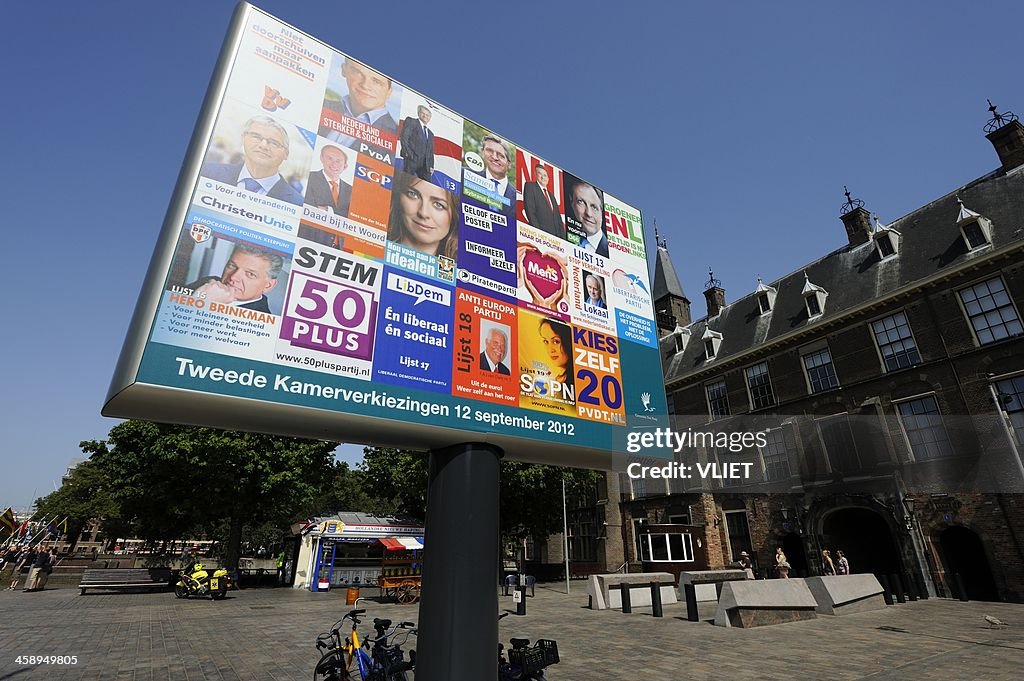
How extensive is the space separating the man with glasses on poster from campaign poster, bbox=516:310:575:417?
2.69 meters

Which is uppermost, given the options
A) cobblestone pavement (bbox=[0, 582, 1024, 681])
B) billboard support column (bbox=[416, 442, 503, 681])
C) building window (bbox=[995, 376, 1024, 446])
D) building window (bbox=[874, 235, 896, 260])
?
building window (bbox=[874, 235, 896, 260])

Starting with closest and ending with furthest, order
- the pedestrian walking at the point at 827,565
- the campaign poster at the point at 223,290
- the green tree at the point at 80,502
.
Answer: the campaign poster at the point at 223,290, the pedestrian walking at the point at 827,565, the green tree at the point at 80,502

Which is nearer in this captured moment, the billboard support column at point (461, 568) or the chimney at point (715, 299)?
the billboard support column at point (461, 568)

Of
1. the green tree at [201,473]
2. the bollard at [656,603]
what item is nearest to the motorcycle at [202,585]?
the green tree at [201,473]

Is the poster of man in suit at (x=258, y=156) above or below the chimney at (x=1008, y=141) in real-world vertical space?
below

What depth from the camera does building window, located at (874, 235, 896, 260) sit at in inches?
1020

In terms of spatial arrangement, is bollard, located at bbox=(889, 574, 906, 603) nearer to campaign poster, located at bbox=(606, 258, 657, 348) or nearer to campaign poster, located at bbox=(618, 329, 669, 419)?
campaign poster, located at bbox=(618, 329, 669, 419)

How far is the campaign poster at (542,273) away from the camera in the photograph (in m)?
5.70

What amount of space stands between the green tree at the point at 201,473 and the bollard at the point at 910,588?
94.3ft

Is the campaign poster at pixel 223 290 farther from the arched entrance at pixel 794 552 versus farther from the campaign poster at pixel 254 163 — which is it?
the arched entrance at pixel 794 552

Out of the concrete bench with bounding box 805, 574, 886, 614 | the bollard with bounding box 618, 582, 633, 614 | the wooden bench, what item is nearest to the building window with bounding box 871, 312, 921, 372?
the concrete bench with bounding box 805, 574, 886, 614

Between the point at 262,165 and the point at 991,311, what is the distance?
92.0 feet

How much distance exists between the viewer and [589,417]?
549 cm

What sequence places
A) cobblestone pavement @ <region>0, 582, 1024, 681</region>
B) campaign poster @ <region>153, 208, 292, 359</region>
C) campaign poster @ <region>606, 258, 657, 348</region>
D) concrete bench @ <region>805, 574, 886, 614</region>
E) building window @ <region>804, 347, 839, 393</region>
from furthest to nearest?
building window @ <region>804, 347, 839, 393</region> < concrete bench @ <region>805, 574, 886, 614</region> < cobblestone pavement @ <region>0, 582, 1024, 681</region> < campaign poster @ <region>606, 258, 657, 348</region> < campaign poster @ <region>153, 208, 292, 359</region>
